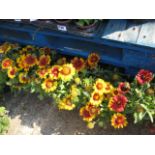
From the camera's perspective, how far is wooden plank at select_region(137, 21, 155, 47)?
7.55 ft

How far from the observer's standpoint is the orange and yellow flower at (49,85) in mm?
2613

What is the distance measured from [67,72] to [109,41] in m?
0.37

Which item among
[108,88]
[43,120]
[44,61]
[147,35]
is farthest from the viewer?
[43,120]

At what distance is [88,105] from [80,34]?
0.49m

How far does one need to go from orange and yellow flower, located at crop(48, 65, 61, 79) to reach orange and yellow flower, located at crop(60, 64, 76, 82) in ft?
0.11

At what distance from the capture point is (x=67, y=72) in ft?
8.50

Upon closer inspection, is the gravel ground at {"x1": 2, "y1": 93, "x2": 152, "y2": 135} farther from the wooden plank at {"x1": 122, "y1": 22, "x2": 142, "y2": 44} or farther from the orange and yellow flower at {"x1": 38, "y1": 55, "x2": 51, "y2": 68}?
the wooden plank at {"x1": 122, "y1": 22, "x2": 142, "y2": 44}

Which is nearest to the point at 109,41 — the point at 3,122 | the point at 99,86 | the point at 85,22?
the point at 85,22

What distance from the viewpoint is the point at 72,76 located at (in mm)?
2609

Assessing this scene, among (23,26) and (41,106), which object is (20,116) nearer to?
(41,106)

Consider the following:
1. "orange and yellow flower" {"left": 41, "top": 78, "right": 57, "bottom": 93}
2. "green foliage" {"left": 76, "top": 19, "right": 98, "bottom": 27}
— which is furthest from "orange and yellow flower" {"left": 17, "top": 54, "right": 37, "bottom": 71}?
"green foliage" {"left": 76, "top": 19, "right": 98, "bottom": 27}

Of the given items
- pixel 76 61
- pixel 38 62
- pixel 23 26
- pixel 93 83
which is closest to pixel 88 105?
pixel 93 83

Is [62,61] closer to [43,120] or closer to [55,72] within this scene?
[55,72]
